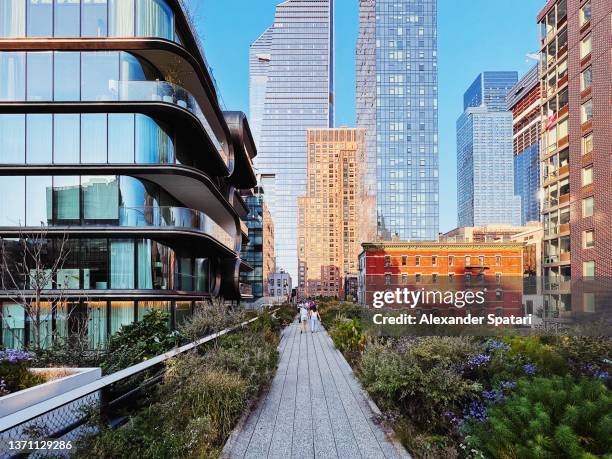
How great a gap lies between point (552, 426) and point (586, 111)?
3544cm

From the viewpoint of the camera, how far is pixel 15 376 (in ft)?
19.9

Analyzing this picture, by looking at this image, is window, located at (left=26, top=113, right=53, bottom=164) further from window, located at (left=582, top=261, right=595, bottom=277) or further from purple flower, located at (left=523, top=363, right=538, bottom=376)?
window, located at (left=582, top=261, right=595, bottom=277)

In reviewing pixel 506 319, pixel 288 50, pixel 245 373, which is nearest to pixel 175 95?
pixel 245 373

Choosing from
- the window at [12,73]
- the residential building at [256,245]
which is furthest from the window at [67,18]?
the residential building at [256,245]

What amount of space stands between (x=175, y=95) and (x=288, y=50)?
535 feet

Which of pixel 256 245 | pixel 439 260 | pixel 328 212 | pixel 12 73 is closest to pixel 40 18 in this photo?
pixel 12 73

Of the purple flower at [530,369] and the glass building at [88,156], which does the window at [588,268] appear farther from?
the glass building at [88,156]

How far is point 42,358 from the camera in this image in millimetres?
7863

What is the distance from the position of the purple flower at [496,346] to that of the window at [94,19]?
1851cm

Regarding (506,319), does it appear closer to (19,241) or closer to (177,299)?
(177,299)

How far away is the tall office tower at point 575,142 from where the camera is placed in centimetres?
2744

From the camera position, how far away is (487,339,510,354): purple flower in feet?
24.2

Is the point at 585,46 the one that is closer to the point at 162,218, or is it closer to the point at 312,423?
the point at 162,218

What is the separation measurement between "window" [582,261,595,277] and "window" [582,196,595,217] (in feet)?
12.0
